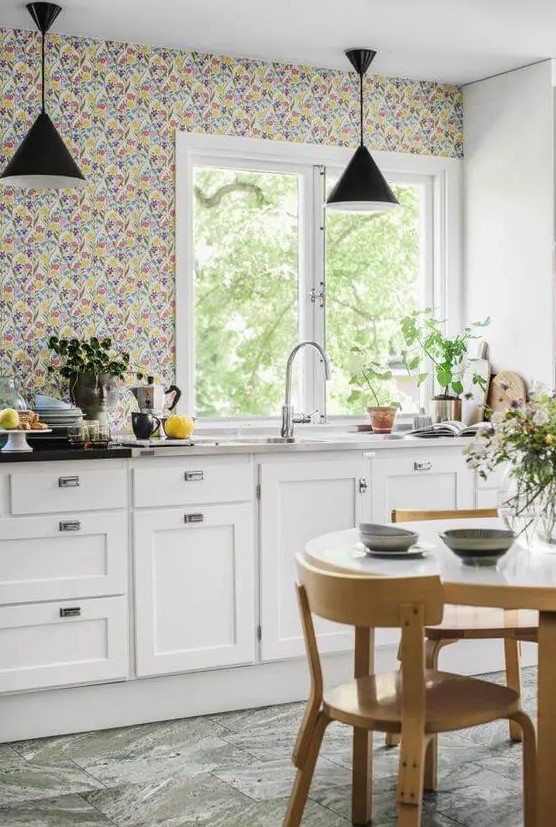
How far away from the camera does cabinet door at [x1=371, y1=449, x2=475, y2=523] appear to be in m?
4.31

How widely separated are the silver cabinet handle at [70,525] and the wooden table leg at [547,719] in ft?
5.90

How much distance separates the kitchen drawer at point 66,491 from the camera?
3674 millimetres

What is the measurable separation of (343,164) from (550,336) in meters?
1.16

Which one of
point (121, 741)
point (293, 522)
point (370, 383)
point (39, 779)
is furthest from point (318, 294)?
point (39, 779)

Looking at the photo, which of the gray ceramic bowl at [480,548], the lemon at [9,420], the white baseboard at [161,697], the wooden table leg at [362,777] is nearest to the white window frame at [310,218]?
the lemon at [9,420]

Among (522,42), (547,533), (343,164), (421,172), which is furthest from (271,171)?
(547,533)

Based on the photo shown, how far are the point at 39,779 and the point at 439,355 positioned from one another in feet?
8.72

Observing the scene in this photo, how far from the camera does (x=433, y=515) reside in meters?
3.45

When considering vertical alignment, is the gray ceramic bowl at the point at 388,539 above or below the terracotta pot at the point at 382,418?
below

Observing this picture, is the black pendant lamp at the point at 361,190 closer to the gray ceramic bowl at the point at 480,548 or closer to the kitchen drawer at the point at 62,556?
the kitchen drawer at the point at 62,556

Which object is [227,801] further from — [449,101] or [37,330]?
[449,101]

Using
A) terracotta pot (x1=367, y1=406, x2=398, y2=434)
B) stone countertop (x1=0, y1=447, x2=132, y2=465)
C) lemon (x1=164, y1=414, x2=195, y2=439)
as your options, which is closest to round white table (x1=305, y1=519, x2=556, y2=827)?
stone countertop (x1=0, y1=447, x2=132, y2=465)

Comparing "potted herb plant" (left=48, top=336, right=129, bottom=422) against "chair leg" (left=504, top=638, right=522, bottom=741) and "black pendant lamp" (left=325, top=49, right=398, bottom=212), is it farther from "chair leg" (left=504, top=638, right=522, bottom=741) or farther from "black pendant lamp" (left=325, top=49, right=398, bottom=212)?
"chair leg" (left=504, top=638, right=522, bottom=741)

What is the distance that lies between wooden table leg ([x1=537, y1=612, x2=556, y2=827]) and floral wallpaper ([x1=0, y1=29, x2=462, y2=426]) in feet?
8.22
